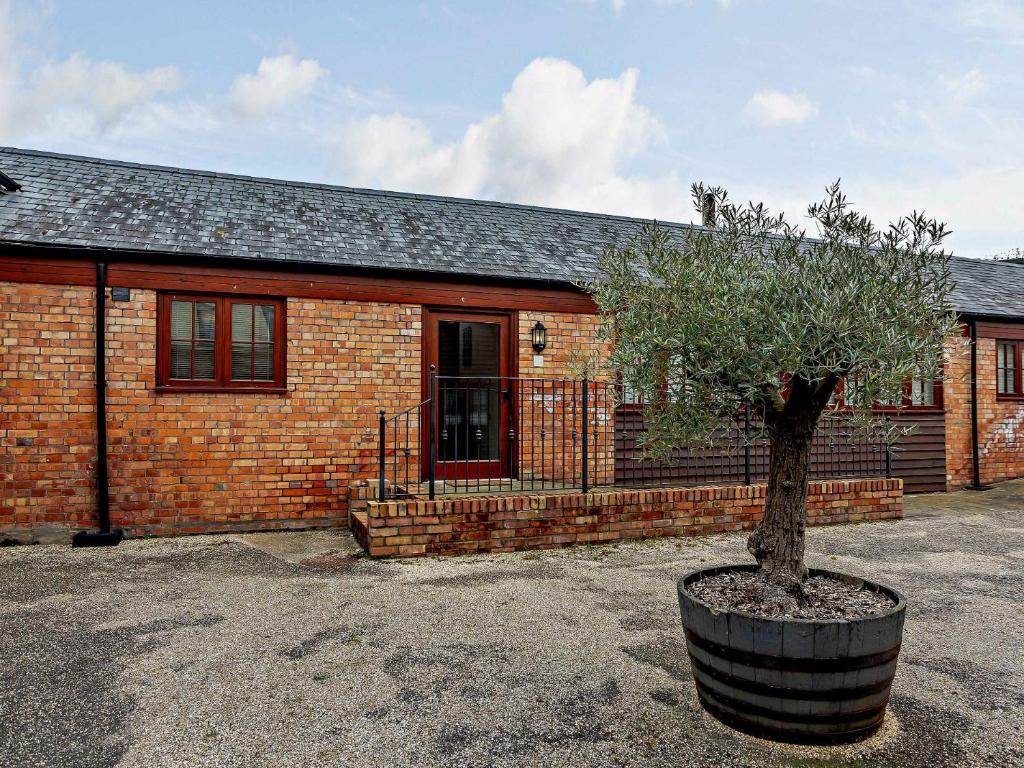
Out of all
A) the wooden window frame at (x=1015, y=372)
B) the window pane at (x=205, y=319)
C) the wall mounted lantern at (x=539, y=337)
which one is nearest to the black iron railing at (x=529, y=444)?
the wall mounted lantern at (x=539, y=337)

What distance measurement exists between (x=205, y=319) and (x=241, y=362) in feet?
1.90

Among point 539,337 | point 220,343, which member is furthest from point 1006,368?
point 220,343

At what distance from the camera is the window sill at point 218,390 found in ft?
21.1

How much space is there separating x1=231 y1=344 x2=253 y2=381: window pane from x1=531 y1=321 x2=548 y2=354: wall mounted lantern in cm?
322

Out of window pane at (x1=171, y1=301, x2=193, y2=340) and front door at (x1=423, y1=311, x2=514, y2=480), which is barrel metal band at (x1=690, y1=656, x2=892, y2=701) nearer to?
front door at (x1=423, y1=311, x2=514, y2=480)

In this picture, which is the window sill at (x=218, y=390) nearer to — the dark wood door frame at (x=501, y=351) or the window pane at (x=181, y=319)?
the window pane at (x=181, y=319)

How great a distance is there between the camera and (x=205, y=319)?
21.8 ft

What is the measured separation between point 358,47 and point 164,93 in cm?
447

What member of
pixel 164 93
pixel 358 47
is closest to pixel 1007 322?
pixel 358 47

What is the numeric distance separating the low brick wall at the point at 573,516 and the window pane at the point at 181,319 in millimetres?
2670

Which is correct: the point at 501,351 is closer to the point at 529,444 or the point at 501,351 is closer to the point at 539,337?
the point at 539,337

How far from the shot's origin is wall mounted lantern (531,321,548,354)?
7.56m

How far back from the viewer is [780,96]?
9.23 metres

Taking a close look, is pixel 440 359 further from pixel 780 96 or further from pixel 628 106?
pixel 628 106
